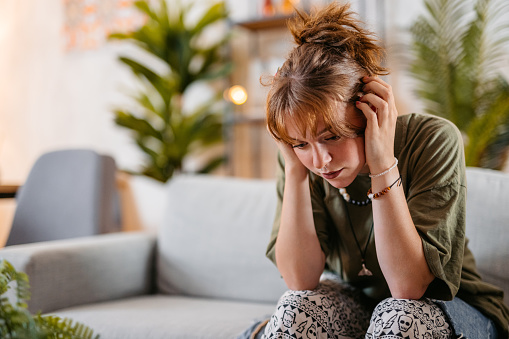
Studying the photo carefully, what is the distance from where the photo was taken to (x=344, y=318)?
1.15 meters

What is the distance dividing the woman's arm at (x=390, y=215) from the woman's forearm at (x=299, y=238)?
0.19 m

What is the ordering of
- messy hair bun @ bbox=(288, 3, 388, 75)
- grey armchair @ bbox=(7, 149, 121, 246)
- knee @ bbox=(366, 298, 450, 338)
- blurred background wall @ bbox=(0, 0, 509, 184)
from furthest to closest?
1. blurred background wall @ bbox=(0, 0, 509, 184)
2. grey armchair @ bbox=(7, 149, 121, 246)
3. messy hair bun @ bbox=(288, 3, 388, 75)
4. knee @ bbox=(366, 298, 450, 338)

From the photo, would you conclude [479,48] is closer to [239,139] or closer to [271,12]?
[271,12]

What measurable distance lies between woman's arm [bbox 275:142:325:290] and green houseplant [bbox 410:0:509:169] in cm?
143

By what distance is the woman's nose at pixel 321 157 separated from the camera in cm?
103

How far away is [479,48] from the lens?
2.46 metres

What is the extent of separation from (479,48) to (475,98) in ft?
0.75

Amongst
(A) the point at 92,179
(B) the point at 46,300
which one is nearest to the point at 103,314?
(B) the point at 46,300

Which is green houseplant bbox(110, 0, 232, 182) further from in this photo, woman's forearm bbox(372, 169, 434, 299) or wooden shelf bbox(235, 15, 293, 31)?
woman's forearm bbox(372, 169, 434, 299)

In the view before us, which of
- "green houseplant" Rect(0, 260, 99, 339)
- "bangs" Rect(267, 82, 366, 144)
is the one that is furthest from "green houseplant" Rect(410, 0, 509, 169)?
"green houseplant" Rect(0, 260, 99, 339)

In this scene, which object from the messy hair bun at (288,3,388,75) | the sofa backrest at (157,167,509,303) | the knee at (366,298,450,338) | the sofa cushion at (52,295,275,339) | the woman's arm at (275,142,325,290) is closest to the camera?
the knee at (366,298,450,338)

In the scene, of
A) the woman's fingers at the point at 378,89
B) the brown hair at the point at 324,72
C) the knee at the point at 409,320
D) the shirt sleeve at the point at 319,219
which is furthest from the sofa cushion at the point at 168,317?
the woman's fingers at the point at 378,89

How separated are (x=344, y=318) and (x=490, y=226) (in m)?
0.59

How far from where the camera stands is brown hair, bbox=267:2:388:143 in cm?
101
